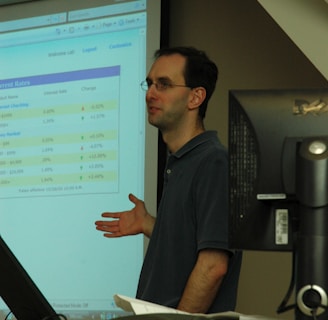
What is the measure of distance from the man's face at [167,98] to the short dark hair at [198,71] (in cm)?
2

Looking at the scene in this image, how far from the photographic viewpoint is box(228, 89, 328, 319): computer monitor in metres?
1.21

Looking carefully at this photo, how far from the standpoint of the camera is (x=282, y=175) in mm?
1276

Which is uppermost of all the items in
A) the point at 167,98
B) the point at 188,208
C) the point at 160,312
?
the point at 167,98

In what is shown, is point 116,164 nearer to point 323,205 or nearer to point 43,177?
point 43,177

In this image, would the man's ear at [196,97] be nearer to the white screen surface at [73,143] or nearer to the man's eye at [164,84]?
the man's eye at [164,84]

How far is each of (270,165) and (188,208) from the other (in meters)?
0.85

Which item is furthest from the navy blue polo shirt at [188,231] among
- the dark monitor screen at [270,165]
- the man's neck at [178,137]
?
the dark monitor screen at [270,165]

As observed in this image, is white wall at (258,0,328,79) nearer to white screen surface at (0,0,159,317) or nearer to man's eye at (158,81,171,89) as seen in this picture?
man's eye at (158,81,171,89)

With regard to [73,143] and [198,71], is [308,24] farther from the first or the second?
[73,143]

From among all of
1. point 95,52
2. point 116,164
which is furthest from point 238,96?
point 95,52

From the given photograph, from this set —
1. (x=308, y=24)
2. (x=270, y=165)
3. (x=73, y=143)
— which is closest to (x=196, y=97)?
(x=308, y=24)

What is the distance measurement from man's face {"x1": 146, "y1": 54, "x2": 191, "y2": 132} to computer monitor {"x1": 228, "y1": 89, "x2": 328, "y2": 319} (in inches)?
37.7

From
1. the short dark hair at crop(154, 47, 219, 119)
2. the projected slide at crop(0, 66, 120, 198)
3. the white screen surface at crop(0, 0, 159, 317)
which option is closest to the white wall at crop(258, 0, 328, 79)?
the short dark hair at crop(154, 47, 219, 119)

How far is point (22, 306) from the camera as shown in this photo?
4.35ft
